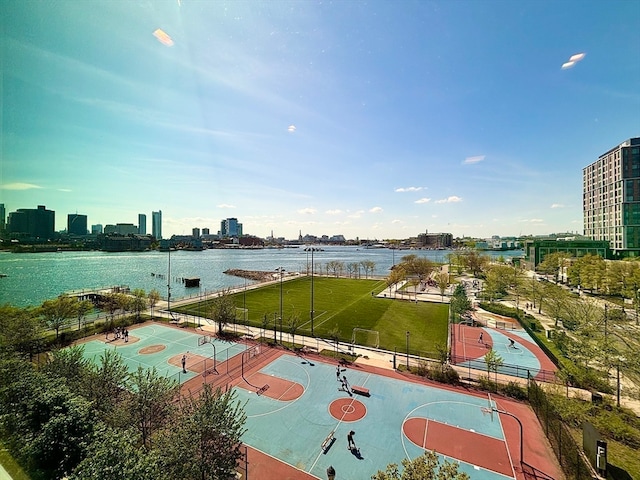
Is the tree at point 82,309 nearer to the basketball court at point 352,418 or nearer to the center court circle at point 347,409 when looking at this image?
the basketball court at point 352,418

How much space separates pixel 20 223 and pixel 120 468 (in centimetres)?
1089

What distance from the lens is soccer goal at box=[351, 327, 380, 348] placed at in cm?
2838

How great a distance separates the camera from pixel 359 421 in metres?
16.4

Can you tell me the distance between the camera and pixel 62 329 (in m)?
32.1

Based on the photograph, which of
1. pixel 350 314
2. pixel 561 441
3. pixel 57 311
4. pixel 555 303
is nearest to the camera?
pixel 561 441

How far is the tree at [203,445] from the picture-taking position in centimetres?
913

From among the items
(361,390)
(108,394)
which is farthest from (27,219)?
(361,390)

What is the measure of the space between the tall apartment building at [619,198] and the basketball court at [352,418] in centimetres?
8222

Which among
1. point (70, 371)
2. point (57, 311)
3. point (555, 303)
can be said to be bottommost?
point (555, 303)

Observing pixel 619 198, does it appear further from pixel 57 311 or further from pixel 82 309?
pixel 57 311

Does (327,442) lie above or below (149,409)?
below

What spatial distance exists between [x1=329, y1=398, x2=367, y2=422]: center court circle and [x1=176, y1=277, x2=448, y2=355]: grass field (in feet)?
33.9

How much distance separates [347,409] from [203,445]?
10.2 m

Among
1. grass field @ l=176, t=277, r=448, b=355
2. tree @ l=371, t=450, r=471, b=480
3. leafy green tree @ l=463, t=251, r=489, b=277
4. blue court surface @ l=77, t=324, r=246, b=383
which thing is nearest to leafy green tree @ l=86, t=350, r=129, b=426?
blue court surface @ l=77, t=324, r=246, b=383
